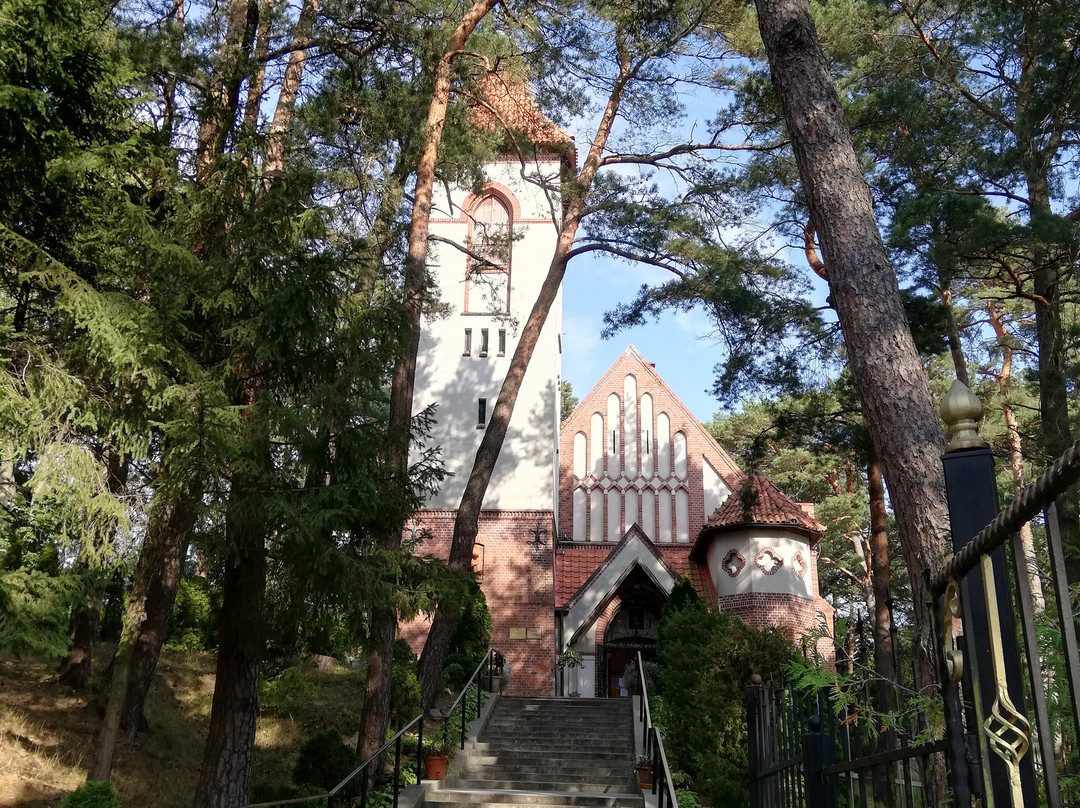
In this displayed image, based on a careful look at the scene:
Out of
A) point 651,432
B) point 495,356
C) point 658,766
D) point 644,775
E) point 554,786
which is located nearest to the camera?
point 658,766

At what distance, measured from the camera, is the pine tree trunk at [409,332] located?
1005 cm

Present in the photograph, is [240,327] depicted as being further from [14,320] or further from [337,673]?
[337,673]

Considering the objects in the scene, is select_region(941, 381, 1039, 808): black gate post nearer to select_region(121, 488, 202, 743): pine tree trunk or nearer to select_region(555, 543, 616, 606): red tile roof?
select_region(121, 488, 202, 743): pine tree trunk

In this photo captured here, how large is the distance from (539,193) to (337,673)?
11.8 meters

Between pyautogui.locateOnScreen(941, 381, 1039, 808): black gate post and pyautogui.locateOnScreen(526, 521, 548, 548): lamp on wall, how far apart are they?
59.1 ft

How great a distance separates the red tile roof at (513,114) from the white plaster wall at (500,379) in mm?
4893

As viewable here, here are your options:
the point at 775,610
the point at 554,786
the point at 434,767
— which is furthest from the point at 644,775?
the point at 775,610

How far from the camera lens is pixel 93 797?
7.10 metres

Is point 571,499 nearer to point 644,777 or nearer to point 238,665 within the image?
point 644,777

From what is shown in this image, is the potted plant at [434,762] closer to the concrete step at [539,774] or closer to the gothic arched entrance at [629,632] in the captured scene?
the concrete step at [539,774]

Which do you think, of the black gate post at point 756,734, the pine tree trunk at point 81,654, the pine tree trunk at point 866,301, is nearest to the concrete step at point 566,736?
the pine tree trunk at point 81,654

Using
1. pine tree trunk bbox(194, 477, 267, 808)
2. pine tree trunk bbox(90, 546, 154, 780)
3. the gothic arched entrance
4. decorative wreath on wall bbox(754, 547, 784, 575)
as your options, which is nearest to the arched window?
the gothic arched entrance

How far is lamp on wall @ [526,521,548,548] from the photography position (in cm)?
2000

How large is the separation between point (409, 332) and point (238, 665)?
3646mm
